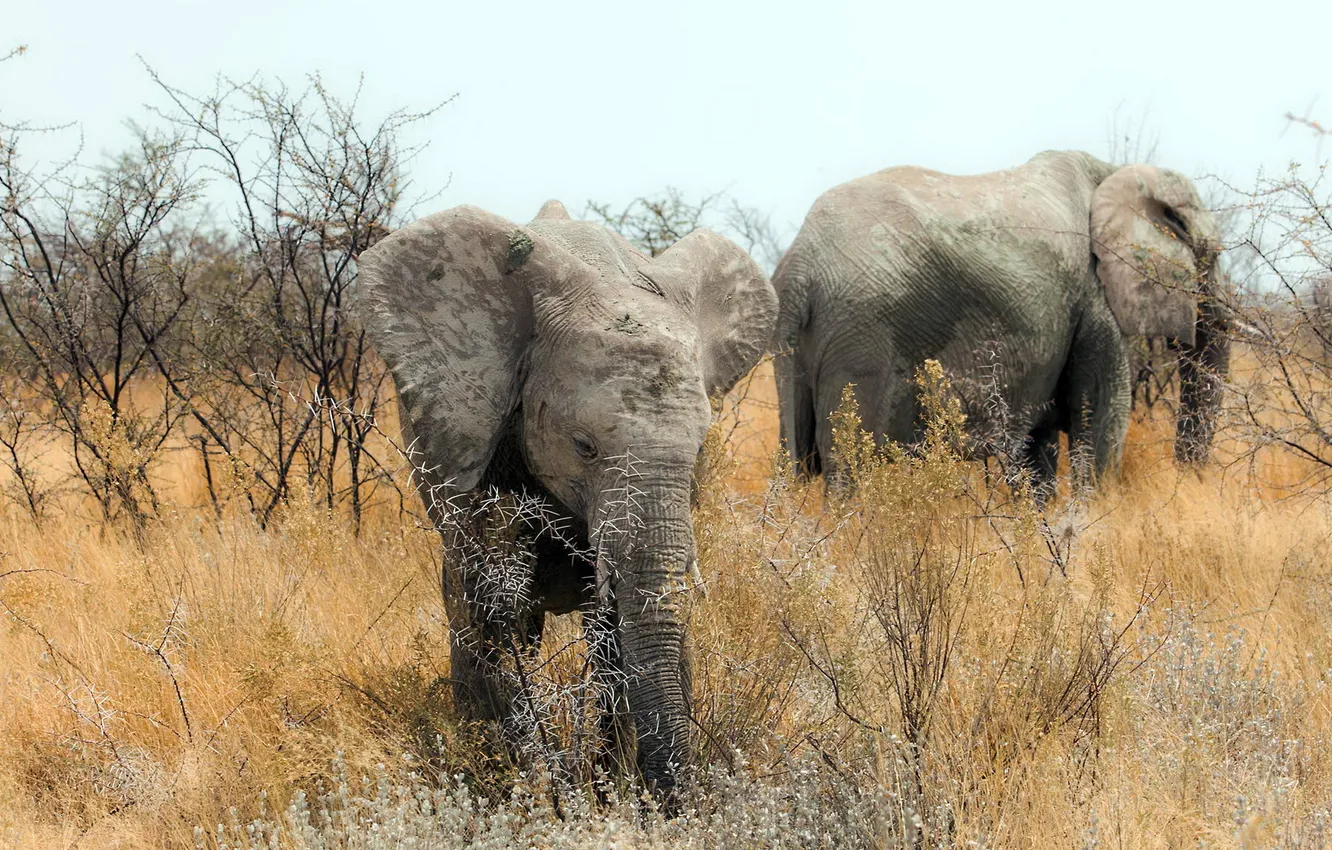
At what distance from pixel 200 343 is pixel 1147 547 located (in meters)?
5.18

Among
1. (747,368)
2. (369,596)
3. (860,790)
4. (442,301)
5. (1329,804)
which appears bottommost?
(1329,804)

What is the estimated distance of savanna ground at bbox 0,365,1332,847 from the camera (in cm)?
332

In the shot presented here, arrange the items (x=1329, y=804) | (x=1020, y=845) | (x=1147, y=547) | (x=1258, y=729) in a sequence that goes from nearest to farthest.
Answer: (x=1020, y=845)
(x=1329, y=804)
(x=1258, y=729)
(x=1147, y=547)

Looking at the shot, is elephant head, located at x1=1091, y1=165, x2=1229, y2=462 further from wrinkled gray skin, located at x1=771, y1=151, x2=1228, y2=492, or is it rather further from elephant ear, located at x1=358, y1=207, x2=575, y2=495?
elephant ear, located at x1=358, y1=207, x2=575, y2=495

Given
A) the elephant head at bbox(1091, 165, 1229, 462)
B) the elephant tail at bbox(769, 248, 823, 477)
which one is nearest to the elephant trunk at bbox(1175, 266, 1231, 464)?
the elephant head at bbox(1091, 165, 1229, 462)

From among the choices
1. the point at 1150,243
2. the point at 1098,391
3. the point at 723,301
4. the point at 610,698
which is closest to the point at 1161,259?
the point at 1150,243

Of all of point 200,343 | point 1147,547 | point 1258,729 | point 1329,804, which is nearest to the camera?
point 1329,804

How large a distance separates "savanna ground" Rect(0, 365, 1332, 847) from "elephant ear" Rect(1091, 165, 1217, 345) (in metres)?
2.73

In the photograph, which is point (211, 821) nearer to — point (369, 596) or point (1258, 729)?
point (369, 596)

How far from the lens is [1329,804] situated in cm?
354

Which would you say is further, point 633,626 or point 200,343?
point 200,343

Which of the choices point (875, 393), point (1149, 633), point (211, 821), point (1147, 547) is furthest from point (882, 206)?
point (211, 821)

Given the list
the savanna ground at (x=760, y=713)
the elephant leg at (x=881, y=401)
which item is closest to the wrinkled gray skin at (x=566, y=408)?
the savanna ground at (x=760, y=713)

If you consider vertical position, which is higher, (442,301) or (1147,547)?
(442,301)
